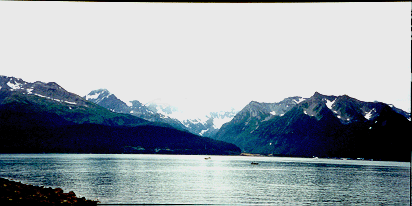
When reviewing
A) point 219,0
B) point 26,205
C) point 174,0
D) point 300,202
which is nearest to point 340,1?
point 219,0

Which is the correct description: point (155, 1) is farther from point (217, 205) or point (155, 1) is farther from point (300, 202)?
point (300, 202)

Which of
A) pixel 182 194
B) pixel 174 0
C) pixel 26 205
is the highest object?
pixel 174 0

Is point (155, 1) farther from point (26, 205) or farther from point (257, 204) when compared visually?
point (257, 204)

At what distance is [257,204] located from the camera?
45.4 meters

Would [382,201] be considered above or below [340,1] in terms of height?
below

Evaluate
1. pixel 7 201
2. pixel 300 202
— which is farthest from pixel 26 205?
pixel 300 202

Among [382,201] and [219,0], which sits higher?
[219,0]

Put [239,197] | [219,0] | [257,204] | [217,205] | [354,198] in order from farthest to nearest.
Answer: [354,198] → [239,197] → [257,204] → [217,205] → [219,0]

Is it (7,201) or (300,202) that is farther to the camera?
(300,202)

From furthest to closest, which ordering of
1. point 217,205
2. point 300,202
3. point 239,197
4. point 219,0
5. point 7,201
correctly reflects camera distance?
point 239,197, point 300,202, point 217,205, point 7,201, point 219,0

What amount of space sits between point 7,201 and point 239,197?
112 feet

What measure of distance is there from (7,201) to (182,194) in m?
30.3

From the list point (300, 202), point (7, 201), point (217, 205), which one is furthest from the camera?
point (300, 202)

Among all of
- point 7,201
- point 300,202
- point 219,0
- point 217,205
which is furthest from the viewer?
point 300,202
